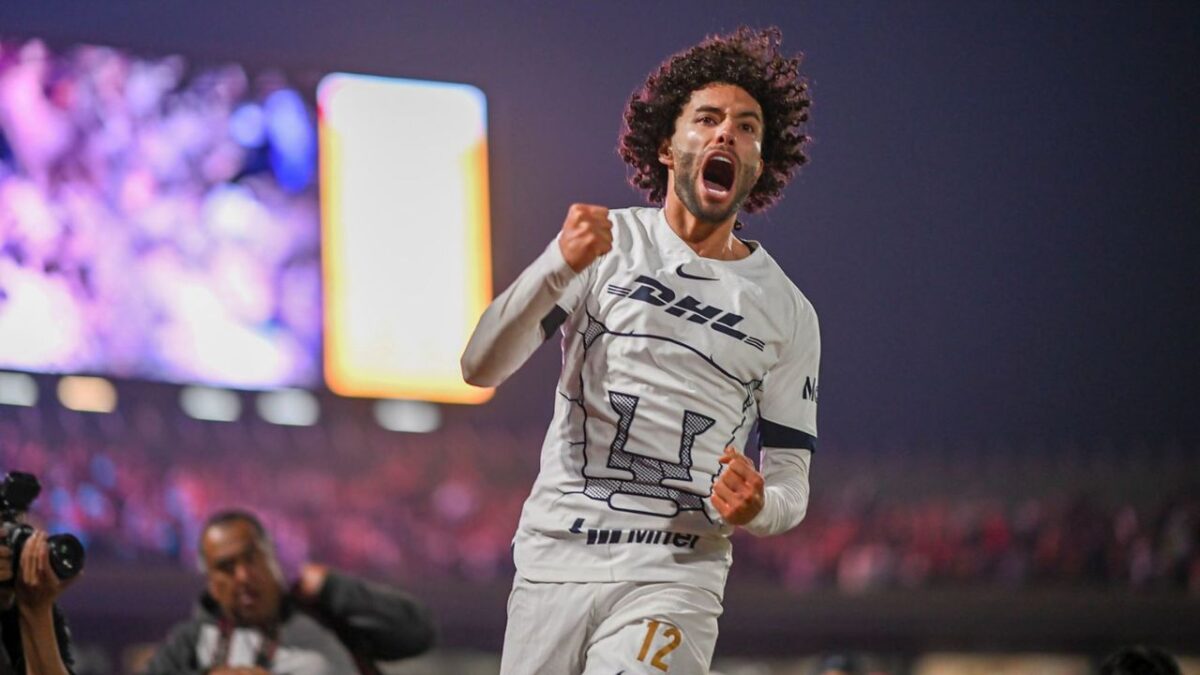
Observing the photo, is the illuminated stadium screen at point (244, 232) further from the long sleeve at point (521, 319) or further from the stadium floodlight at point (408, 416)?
the long sleeve at point (521, 319)

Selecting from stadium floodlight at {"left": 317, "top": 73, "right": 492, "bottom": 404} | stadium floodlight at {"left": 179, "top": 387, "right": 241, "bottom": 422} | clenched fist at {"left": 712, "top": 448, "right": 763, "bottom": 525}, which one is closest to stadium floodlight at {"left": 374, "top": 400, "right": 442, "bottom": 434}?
stadium floodlight at {"left": 317, "top": 73, "right": 492, "bottom": 404}

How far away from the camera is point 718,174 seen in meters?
3.86

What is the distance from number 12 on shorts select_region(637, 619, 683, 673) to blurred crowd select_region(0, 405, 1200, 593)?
52.1 feet

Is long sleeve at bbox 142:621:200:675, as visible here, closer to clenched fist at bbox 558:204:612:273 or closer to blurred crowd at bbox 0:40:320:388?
clenched fist at bbox 558:204:612:273

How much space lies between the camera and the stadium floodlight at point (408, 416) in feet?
76.6

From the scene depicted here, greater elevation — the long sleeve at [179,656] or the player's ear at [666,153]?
the player's ear at [666,153]

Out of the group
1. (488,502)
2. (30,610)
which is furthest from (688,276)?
(488,502)

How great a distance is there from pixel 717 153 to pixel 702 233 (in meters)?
0.22

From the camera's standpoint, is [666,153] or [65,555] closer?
[65,555]

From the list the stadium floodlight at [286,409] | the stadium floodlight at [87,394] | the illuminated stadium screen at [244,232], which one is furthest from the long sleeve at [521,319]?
the stadium floodlight at [286,409]

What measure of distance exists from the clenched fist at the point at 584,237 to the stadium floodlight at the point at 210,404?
20.1 m

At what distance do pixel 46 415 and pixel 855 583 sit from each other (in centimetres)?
1214

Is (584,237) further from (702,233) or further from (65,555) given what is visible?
(65,555)

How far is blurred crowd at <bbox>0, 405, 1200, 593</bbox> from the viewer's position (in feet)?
64.0
